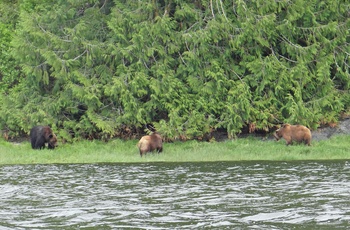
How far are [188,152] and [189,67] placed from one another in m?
3.79

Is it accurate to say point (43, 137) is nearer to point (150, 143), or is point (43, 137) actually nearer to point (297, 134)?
point (150, 143)

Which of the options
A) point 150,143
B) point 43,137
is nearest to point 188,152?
point 150,143

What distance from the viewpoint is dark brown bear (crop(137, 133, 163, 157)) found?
2436 cm

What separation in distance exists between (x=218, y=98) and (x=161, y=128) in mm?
2290

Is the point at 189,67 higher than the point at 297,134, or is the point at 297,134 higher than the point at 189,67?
the point at 189,67

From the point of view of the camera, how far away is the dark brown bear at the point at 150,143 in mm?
24359

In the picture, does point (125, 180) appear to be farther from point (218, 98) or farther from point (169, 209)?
point (218, 98)

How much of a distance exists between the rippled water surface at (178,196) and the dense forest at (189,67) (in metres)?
5.31

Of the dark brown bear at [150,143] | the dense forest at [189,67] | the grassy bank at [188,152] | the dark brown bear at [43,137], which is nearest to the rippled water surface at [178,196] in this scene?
the grassy bank at [188,152]

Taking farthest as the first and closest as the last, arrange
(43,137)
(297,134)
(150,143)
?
(43,137)
(297,134)
(150,143)

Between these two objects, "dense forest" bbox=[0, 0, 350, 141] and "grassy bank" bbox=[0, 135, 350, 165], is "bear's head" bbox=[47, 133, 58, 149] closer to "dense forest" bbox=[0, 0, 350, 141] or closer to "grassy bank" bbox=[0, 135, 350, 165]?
"grassy bank" bbox=[0, 135, 350, 165]

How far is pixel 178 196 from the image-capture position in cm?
1563

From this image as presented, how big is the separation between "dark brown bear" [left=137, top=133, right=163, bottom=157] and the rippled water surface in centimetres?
230

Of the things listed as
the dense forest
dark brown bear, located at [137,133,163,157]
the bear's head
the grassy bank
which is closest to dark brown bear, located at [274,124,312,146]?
the grassy bank
